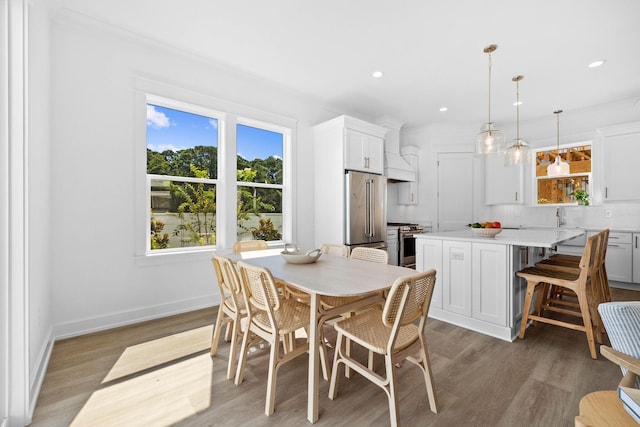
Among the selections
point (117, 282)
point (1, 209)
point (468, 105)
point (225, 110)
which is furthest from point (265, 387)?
point (468, 105)

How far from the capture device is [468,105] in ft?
15.7

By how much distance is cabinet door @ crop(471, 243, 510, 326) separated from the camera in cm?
257

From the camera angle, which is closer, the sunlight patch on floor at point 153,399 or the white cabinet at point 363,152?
the sunlight patch on floor at point 153,399

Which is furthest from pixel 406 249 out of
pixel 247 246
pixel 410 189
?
pixel 247 246

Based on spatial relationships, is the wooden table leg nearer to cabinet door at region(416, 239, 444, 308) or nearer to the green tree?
cabinet door at region(416, 239, 444, 308)

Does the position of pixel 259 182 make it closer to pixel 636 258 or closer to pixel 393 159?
pixel 393 159

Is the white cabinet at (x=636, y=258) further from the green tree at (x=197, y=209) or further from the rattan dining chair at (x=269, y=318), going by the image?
the green tree at (x=197, y=209)

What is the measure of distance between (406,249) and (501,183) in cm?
239

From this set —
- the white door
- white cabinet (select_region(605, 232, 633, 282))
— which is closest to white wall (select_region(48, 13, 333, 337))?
the white door

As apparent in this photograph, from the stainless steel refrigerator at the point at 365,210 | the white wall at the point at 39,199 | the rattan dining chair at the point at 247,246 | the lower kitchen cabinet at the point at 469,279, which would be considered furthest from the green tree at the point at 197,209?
the lower kitchen cabinet at the point at 469,279

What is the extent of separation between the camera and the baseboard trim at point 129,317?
8.43ft

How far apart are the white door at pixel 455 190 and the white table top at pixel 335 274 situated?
4208mm

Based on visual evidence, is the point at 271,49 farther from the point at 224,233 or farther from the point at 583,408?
the point at 583,408

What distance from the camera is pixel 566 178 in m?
5.15
